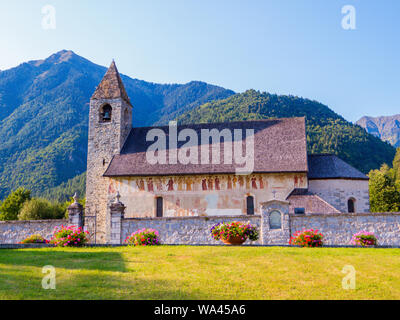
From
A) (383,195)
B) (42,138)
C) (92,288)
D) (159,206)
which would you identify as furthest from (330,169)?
(42,138)

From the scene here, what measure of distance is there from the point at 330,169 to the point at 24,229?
23488 millimetres

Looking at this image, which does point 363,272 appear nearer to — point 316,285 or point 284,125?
point 316,285

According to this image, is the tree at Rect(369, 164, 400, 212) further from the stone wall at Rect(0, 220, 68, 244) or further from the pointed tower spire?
the stone wall at Rect(0, 220, 68, 244)

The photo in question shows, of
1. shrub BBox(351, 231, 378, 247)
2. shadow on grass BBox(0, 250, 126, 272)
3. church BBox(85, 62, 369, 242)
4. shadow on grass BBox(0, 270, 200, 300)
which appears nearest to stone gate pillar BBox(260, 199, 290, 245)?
shrub BBox(351, 231, 378, 247)

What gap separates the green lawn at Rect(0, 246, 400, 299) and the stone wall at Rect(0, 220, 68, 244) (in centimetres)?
1092

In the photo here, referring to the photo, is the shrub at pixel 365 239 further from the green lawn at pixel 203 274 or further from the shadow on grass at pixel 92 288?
the shadow on grass at pixel 92 288

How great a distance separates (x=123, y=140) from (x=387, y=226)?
24.8m

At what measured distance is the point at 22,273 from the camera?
12.5 meters

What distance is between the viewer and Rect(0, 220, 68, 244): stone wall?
2791 centimetres

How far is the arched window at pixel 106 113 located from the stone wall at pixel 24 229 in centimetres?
1417

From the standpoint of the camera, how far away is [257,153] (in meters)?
34.4

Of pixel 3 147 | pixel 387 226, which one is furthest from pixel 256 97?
pixel 387 226

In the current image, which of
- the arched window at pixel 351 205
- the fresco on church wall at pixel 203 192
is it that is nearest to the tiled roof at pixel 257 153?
the fresco on church wall at pixel 203 192

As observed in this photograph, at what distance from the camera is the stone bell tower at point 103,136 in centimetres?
3669
